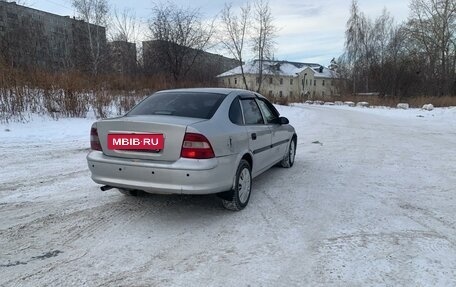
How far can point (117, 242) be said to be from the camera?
3.66m

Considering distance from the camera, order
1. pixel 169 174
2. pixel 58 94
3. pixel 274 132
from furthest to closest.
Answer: pixel 58 94
pixel 274 132
pixel 169 174

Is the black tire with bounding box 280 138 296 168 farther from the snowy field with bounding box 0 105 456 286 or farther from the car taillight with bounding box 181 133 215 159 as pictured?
the car taillight with bounding box 181 133 215 159

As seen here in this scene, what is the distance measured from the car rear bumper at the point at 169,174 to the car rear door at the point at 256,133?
0.81 metres

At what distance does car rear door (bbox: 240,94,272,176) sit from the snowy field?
499 mm

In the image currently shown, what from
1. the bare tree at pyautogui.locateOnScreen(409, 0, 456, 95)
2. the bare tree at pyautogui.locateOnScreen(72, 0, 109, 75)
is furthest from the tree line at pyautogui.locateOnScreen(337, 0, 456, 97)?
the bare tree at pyautogui.locateOnScreen(72, 0, 109, 75)

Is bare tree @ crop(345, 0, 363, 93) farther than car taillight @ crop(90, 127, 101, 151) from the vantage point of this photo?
Yes

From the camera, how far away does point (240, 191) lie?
462cm

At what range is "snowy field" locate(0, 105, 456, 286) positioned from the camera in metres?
3.05

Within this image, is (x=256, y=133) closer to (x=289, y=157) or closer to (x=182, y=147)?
(x=182, y=147)

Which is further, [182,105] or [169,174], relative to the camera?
[182,105]

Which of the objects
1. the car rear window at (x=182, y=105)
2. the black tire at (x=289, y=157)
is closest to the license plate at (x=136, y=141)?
the car rear window at (x=182, y=105)

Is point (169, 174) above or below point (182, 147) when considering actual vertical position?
below

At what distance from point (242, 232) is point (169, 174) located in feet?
3.44

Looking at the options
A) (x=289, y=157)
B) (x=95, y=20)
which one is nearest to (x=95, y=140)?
(x=289, y=157)
